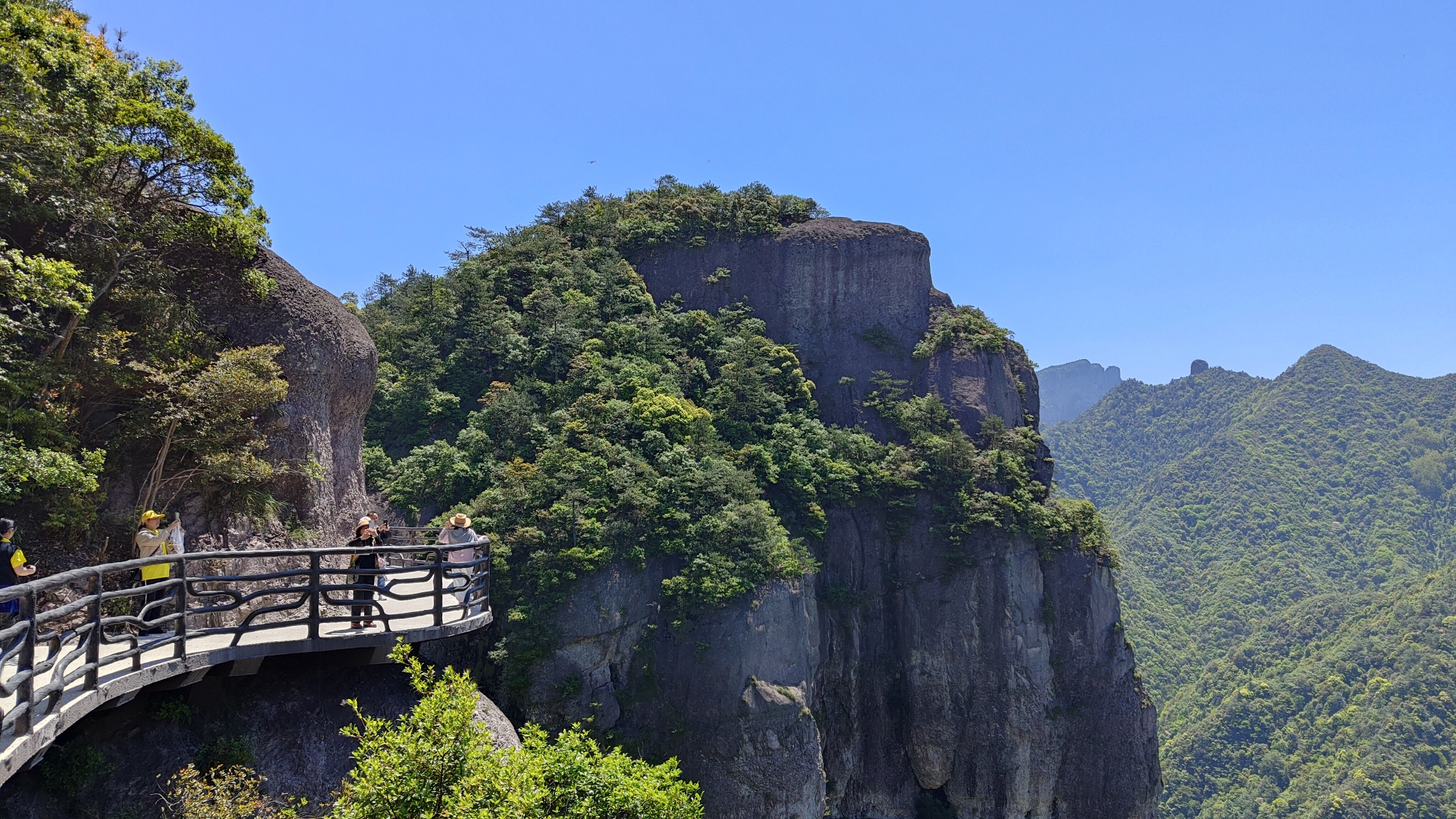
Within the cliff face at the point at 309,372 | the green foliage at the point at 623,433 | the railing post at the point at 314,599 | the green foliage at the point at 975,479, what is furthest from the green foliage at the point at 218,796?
the green foliage at the point at 975,479

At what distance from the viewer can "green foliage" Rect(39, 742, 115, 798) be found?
9.36m

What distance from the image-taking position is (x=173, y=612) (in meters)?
10.2

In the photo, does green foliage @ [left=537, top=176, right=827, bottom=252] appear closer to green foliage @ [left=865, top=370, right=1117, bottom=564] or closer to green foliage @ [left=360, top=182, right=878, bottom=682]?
green foliage @ [left=360, top=182, right=878, bottom=682]

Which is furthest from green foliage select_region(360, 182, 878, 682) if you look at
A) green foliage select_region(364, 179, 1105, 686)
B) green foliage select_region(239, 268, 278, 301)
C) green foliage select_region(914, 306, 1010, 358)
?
green foliage select_region(239, 268, 278, 301)

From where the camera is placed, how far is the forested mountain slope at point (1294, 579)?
247ft

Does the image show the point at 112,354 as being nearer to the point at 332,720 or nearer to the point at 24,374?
the point at 24,374

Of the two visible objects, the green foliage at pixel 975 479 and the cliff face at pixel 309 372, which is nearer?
the cliff face at pixel 309 372

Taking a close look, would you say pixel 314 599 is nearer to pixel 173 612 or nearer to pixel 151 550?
pixel 173 612

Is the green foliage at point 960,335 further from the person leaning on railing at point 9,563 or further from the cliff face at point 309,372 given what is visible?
the person leaning on railing at point 9,563

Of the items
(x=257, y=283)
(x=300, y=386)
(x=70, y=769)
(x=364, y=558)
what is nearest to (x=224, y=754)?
(x=70, y=769)

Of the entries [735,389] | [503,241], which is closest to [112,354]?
[735,389]

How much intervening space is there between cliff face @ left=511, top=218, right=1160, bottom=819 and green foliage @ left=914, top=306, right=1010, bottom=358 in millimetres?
685

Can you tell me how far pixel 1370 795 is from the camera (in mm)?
68375

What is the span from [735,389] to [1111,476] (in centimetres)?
17133
